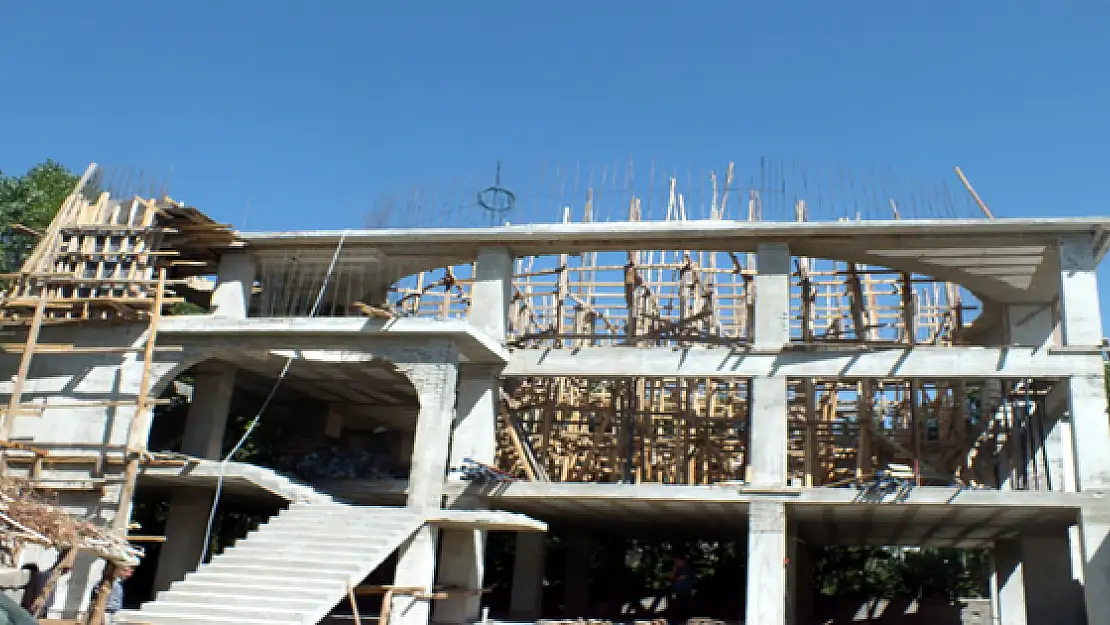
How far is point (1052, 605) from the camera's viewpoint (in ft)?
78.6

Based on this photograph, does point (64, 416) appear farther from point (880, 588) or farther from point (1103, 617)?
point (880, 588)

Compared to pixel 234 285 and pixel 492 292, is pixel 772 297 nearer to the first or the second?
pixel 492 292

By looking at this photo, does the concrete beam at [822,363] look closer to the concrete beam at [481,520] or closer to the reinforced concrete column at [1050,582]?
the concrete beam at [481,520]

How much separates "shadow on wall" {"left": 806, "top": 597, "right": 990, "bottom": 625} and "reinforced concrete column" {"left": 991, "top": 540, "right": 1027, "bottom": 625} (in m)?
2.86

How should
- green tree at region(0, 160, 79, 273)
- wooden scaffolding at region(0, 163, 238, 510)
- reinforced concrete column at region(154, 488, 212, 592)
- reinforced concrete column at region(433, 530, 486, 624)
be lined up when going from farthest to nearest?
green tree at region(0, 160, 79, 273) < reinforced concrete column at region(154, 488, 212, 592) < wooden scaffolding at region(0, 163, 238, 510) < reinforced concrete column at region(433, 530, 486, 624)

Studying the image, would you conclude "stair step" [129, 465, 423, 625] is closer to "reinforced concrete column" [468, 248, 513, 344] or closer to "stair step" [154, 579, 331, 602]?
"stair step" [154, 579, 331, 602]

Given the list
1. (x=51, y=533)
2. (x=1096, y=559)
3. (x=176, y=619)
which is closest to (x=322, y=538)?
(x=176, y=619)

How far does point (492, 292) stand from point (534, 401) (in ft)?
19.8

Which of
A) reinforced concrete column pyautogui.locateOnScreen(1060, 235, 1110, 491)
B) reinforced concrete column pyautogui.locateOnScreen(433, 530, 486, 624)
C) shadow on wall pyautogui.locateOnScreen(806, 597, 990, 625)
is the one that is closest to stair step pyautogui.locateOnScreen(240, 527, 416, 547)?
reinforced concrete column pyautogui.locateOnScreen(433, 530, 486, 624)

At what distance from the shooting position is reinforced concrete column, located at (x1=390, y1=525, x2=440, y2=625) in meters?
20.2

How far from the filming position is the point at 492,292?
24.5 m

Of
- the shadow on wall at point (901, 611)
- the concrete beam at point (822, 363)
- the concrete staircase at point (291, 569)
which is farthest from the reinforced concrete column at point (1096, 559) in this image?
the concrete staircase at point (291, 569)

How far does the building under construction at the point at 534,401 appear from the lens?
21.2m

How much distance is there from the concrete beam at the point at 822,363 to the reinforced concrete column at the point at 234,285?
757cm
